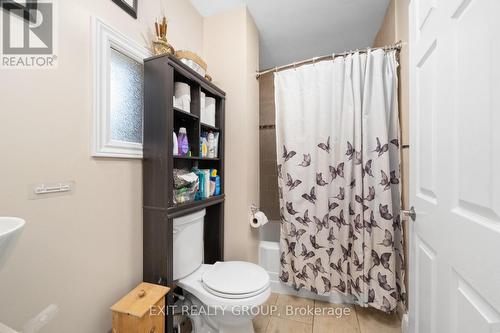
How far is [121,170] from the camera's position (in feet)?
3.52

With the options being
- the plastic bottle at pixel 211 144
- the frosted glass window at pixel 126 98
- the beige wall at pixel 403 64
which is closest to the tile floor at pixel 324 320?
the beige wall at pixel 403 64

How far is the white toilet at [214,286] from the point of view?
112cm

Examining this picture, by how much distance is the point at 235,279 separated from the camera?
4.07 feet

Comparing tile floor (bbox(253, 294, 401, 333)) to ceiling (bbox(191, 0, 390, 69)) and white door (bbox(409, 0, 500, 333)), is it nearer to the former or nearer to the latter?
white door (bbox(409, 0, 500, 333))

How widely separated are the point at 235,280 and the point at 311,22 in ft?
7.13

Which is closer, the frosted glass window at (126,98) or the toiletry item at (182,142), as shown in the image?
the frosted glass window at (126,98)

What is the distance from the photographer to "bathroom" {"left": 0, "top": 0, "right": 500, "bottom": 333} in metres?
0.64

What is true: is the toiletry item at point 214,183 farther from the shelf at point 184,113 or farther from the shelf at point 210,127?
the shelf at point 184,113

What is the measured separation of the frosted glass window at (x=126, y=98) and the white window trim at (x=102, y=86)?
4 centimetres

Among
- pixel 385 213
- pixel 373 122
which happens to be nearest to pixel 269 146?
pixel 373 122

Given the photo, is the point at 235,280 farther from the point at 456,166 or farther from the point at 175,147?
the point at 456,166

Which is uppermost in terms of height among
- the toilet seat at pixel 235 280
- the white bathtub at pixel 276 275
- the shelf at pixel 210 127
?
the shelf at pixel 210 127

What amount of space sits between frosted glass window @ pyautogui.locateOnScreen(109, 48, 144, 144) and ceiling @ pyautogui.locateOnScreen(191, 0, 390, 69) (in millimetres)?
979

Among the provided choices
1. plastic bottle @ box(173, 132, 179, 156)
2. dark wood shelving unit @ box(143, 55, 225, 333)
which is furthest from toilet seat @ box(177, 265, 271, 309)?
plastic bottle @ box(173, 132, 179, 156)
